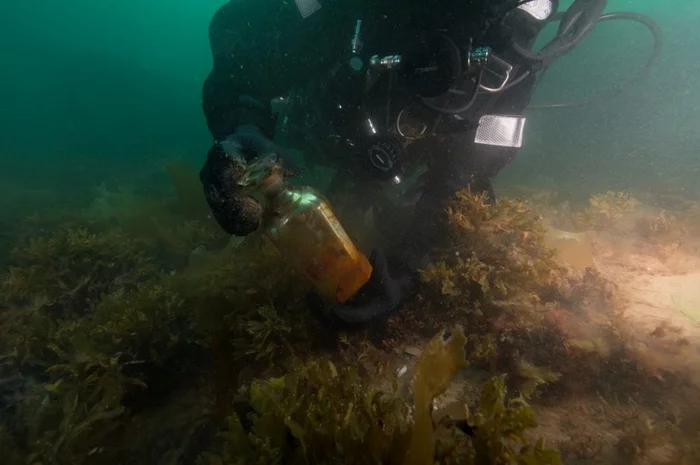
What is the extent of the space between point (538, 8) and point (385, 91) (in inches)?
64.4

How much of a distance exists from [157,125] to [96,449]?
32.7 metres

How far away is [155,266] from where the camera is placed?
4223 mm

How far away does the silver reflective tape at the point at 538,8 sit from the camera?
3.27 metres

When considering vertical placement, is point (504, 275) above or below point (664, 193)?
above

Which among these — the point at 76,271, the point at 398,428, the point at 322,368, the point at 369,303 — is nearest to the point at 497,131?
the point at 369,303

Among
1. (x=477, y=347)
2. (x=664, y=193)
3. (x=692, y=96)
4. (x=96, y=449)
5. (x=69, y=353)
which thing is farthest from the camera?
(x=692, y=96)

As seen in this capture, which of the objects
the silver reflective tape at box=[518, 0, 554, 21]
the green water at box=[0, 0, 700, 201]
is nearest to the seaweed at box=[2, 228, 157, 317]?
the silver reflective tape at box=[518, 0, 554, 21]

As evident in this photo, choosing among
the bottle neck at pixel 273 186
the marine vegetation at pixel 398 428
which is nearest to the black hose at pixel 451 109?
the bottle neck at pixel 273 186

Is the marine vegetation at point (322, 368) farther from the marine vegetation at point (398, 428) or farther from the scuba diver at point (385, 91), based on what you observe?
the scuba diver at point (385, 91)

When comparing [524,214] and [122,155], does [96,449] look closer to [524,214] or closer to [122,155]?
[524,214]

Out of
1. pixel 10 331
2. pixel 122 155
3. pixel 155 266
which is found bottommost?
pixel 122 155

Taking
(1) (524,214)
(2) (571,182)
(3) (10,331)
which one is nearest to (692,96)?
(2) (571,182)

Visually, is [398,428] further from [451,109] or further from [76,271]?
[76,271]

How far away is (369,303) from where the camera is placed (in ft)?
7.47
